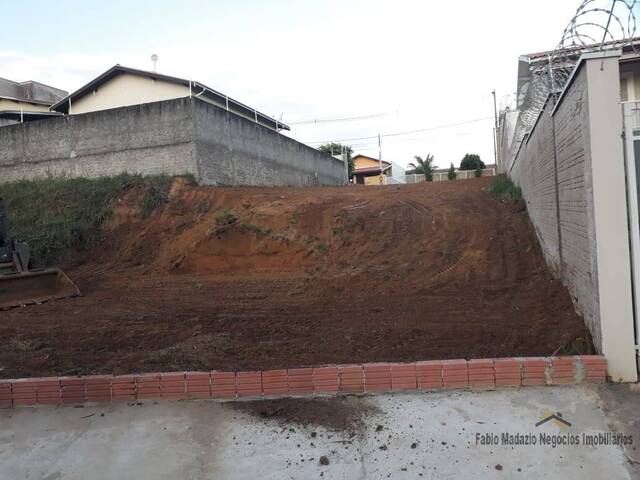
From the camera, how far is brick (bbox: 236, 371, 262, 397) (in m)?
4.41

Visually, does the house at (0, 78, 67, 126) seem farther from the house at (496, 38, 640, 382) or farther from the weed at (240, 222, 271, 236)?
the house at (496, 38, 640, 382)

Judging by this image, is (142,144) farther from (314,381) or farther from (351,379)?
(351,379)

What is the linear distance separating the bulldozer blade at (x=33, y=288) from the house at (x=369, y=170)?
38.9 meters

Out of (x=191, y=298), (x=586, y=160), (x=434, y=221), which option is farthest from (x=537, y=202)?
(x=191, y=298)

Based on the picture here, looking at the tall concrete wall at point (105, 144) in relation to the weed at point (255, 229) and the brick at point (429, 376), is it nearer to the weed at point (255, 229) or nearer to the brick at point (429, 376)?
the weed at point (255, 229)

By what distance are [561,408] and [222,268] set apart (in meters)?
8.90

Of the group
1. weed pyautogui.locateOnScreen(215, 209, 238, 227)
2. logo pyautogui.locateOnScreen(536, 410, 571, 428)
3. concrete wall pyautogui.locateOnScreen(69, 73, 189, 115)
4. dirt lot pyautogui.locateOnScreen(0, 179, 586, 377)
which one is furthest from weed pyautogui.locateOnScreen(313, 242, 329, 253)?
concrete wall pyautogui.locateOnScreen(69, 73, 189, 115)

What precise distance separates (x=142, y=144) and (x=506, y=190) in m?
11.5

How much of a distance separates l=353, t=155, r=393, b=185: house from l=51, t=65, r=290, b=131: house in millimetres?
26904

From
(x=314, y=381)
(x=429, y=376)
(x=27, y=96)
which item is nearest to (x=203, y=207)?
(x=314, y=381)

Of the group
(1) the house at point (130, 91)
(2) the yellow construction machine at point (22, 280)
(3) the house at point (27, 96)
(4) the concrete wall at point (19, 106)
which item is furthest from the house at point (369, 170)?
(2) the yellow construction machine at point (22, 280)

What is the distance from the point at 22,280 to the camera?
973 cm

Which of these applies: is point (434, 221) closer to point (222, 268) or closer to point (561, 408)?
point (222, 268)

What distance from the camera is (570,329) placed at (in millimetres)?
5102
